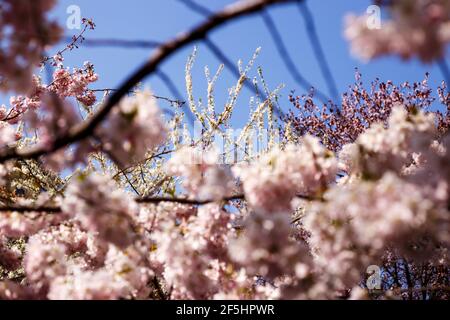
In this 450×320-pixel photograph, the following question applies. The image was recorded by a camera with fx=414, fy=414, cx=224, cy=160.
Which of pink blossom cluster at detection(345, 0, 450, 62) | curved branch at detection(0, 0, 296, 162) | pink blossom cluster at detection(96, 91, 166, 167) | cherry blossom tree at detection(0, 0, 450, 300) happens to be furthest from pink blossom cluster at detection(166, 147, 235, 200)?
pink blossom cluster at detection(345, 0, 450, 62)

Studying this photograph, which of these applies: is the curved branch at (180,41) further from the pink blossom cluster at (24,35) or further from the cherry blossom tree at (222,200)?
the pink blossom cluster at (24,35)

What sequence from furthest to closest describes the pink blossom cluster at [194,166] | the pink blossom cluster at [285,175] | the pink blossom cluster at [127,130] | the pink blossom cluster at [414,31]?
the pink blossom cluster at [194,166], the pink blossom cluster at [285,175], the pink blossom cluster at [127,130], the pink blossom cluster at [414,31]

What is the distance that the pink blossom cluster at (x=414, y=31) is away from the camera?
157 cm

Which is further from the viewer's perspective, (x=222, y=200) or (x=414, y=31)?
(x=222, y=200)

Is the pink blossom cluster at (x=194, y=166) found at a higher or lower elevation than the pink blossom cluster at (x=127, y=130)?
higher

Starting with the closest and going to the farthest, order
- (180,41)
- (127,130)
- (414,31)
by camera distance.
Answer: (414,31) < (180,41) < (127,130)

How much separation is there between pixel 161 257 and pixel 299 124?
1083 cm

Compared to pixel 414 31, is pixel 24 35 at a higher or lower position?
higher

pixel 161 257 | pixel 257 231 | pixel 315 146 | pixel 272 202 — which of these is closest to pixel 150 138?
pixel 257 231

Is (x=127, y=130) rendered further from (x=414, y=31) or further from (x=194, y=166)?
(x=414, y=31)

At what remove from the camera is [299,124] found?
13172 mm

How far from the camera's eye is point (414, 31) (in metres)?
1.58

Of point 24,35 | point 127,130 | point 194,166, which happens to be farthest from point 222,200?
point 24,35

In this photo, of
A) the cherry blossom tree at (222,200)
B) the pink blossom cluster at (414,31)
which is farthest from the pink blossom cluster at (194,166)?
the pink blossom cluster at (414,31)
